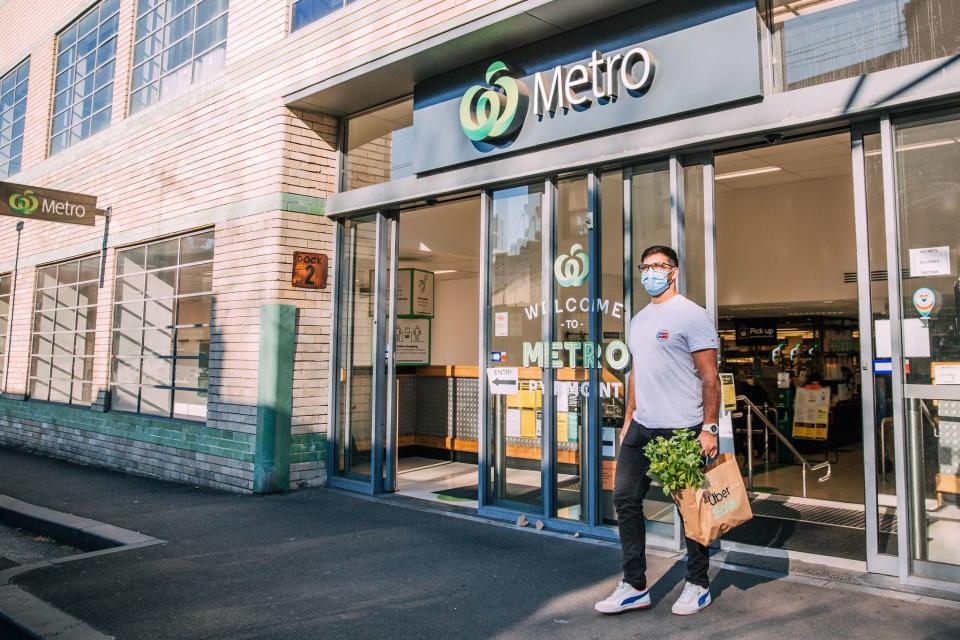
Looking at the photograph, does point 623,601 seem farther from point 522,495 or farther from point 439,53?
point 439,53

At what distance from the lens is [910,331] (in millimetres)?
4469

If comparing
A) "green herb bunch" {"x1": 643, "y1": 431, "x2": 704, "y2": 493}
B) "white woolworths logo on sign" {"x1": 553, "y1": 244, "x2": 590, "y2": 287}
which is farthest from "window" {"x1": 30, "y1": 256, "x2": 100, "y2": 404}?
"green herb bunch" {"x1": 643, "y1": 431, "x2": 704, "y2": 493}

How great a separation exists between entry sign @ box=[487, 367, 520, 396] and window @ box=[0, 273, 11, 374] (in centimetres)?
1232

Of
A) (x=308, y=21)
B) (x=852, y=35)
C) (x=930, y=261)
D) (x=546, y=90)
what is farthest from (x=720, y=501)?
(x=308, y=21)

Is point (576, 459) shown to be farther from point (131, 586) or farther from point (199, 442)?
point (199, 442)

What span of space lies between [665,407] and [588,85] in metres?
3.00

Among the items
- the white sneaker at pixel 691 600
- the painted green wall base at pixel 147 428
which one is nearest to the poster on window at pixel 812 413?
the white sneaker at pixel 691 600

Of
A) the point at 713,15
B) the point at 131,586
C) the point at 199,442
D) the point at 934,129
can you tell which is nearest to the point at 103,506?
the point at 199,442

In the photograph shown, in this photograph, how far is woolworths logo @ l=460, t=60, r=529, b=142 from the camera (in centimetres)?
632

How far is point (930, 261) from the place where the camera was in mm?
4445

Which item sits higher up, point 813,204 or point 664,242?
point 813,204

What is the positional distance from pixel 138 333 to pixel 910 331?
9458 mm

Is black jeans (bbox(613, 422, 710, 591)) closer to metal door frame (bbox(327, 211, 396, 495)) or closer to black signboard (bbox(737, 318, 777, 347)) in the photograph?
metal door frame (bbox(327, 211, 396, 495))

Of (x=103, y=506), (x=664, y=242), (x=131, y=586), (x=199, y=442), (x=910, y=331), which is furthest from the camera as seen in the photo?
(x=199, y=442)
